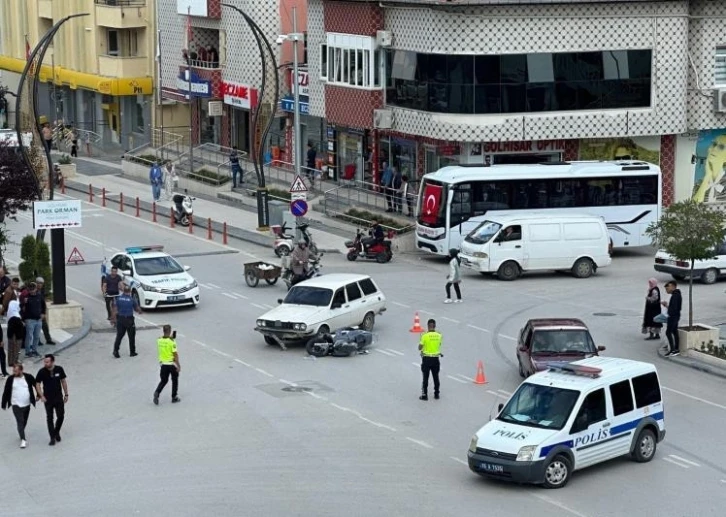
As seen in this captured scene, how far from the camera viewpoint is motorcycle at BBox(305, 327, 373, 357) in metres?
33.9

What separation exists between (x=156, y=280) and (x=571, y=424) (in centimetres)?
1685

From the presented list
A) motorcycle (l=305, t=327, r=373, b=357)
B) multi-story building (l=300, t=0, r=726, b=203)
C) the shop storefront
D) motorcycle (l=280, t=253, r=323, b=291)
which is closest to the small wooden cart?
motorcycle (l=280, t=253, r=323, b=291)

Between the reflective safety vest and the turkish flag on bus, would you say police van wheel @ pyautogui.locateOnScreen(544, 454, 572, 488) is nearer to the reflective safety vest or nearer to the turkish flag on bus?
the reflective safety vest

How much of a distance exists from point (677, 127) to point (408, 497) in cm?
3152

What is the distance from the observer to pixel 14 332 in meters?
32.4

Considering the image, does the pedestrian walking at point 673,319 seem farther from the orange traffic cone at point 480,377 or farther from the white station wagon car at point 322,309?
the white station wagon car at point 322,309

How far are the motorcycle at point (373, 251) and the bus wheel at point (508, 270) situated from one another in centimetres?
431

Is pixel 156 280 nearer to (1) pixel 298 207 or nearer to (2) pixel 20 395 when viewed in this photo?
(1) pixel 298 207

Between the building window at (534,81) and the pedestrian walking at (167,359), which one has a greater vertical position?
the building window at (534,81)

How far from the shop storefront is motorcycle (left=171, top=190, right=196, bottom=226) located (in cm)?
1114

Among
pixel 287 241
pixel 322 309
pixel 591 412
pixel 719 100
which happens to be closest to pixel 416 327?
pixel 322 309

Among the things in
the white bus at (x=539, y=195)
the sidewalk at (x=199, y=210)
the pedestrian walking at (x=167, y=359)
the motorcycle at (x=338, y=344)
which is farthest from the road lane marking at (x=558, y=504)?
the sidewalk at (x=199, y=210)

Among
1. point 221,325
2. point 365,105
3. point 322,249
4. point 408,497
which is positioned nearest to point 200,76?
point 365,105

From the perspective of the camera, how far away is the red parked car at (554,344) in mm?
30562
